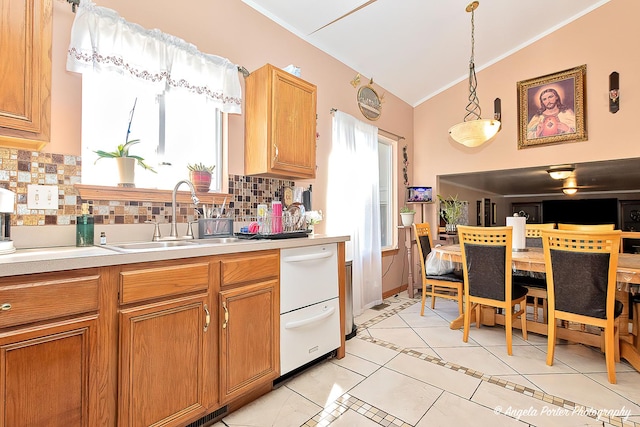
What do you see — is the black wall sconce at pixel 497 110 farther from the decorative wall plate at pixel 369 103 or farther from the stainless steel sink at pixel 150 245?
the stainless steel sink at pixel 150 245

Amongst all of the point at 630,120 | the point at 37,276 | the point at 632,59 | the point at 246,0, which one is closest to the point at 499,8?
the point at 632,59

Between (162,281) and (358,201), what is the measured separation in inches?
98.5

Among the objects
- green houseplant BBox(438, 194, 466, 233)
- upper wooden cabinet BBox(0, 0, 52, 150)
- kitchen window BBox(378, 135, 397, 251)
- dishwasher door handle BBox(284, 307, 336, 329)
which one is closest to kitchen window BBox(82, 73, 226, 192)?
upper wooden cabinet BBox(0, 0, 52, 150)

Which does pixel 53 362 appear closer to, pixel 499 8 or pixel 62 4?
pixel 62 4

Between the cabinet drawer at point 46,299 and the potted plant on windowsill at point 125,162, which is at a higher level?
the potted plant on windowsill at point 125,162

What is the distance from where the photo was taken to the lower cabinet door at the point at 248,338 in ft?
5.17

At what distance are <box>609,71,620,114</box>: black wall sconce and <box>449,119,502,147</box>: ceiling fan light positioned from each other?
57.2 inches

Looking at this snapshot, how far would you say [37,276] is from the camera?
1.07m

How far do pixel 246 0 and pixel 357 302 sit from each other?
9.92 feet

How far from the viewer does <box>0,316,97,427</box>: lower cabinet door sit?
1.01m

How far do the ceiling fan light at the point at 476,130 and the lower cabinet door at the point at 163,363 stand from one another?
9.13ft

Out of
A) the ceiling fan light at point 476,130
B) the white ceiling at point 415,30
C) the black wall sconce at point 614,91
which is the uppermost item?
the white ceiling at point 415,30

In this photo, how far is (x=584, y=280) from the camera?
2.07 m

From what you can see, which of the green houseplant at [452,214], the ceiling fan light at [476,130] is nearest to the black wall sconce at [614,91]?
the ceiling fan light at [476,130]
